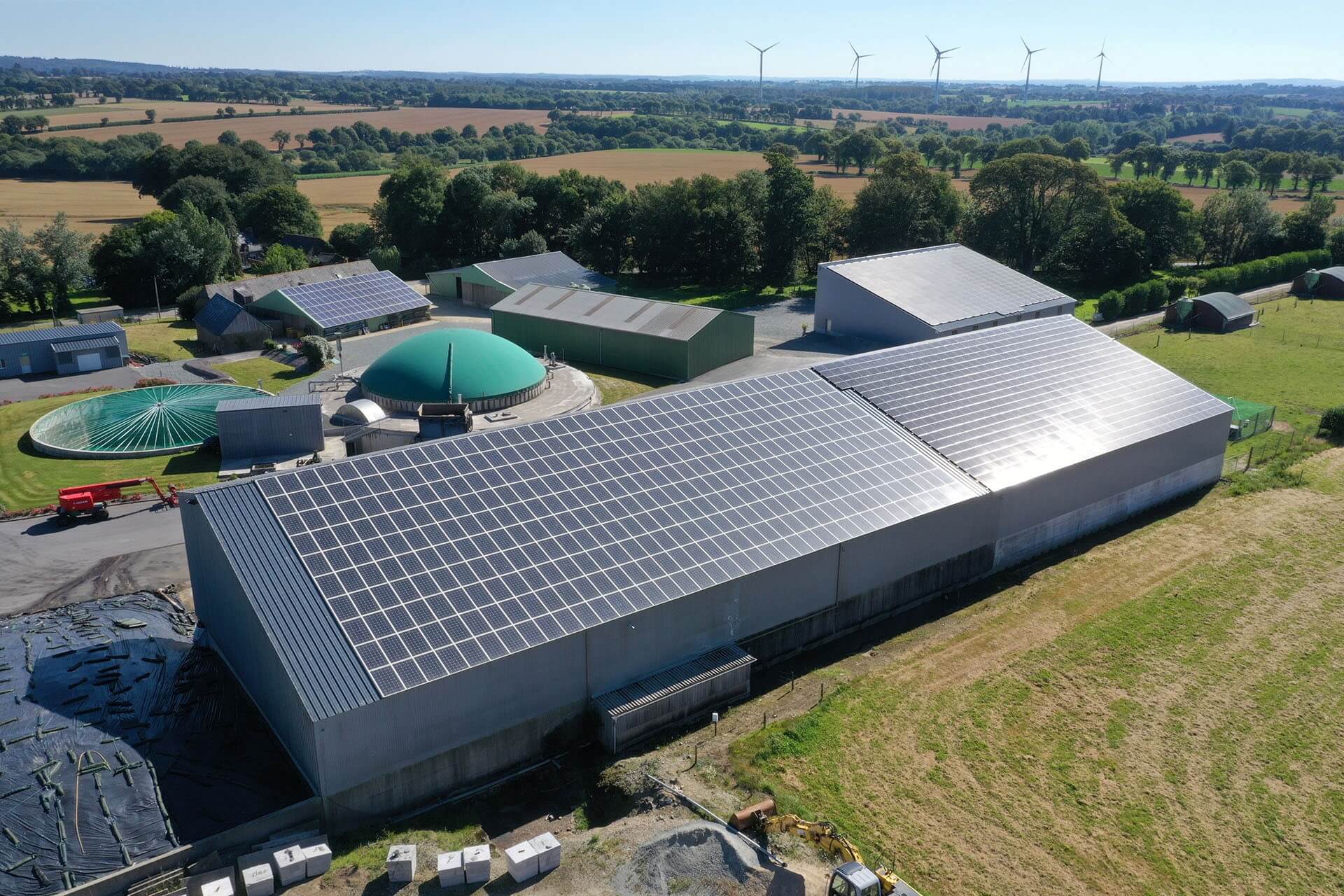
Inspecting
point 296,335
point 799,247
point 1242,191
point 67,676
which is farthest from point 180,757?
point 1242,191

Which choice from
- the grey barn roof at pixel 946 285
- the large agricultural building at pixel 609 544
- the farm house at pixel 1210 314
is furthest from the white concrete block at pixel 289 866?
the farm house at pixel 1210 314

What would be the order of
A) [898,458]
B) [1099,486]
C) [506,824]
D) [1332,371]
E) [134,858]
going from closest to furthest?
1. [134,858]
2. [506,824]
3. [898,458]
4. [1099,486]
5. [1332,371]

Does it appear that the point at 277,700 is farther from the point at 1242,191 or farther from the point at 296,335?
the point at 1242,191

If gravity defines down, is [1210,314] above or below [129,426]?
above

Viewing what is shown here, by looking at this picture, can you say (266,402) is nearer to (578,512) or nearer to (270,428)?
(270,428)

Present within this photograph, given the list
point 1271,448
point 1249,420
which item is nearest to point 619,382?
point 1249,420

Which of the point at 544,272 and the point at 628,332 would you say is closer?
the point at 628,332

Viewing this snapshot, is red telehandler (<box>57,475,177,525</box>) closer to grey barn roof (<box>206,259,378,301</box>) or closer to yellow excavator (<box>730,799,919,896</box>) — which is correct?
yellow excavator (<box>730,799,919,896</box>)
